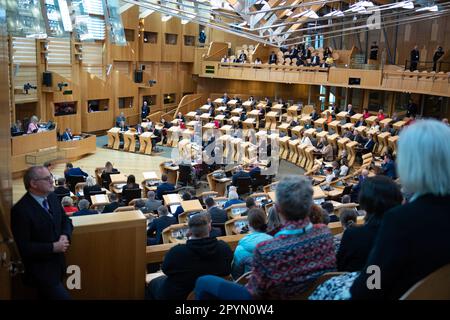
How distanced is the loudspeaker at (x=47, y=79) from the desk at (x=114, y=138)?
9.50ft

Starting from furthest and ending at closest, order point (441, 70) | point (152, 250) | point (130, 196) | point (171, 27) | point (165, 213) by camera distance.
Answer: point (171, 27)
point (441, 70)
point (130, 196)
point (165, 213)
point (152, 250)

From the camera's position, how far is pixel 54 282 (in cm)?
299

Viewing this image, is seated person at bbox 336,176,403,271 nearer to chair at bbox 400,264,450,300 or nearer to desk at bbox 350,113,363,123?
chair at bbox 400,264,450,300

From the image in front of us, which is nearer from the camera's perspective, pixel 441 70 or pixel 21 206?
pixel 21 206

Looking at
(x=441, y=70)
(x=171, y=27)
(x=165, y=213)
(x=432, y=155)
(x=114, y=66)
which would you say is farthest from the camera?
(x=171, y=27)

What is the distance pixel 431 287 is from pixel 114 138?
18.5 meters

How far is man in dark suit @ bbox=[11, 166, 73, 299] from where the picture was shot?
9.59ft

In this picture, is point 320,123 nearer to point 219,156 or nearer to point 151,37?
point 219,156

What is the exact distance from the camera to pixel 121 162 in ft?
57.1

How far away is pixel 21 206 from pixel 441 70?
20.6 m

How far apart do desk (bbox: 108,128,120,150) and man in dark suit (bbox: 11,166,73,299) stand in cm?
1672

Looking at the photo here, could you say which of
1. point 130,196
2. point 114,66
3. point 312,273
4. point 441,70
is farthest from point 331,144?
point 312,273

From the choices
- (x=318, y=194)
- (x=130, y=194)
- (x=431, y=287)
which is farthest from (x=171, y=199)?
(x=431, y=287)

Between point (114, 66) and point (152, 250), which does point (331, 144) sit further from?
point (152, 250)
